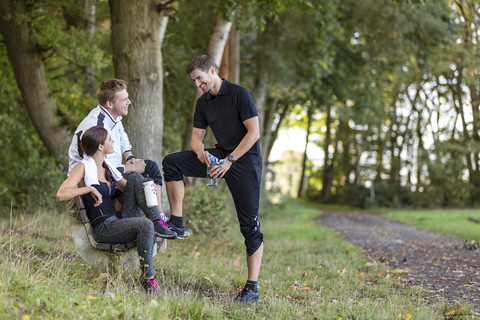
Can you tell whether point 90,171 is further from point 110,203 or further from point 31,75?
point 31,75

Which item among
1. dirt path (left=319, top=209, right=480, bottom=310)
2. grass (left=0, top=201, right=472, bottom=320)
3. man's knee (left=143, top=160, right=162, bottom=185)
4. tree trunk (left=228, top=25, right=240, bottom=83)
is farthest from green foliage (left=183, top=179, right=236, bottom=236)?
tree trunk (left=228, top=25, right=240, bottom=83)

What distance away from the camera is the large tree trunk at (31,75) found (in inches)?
398

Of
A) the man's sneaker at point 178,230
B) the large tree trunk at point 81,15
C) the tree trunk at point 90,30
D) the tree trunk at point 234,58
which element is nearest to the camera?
the man's sneaker at point 178,230

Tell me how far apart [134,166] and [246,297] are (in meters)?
1.78

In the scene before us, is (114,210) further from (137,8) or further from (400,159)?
(400,159)

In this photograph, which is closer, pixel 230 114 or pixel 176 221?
pixel 230 114

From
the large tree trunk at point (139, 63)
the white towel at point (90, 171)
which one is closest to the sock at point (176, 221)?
the white towel at point (90, 171)

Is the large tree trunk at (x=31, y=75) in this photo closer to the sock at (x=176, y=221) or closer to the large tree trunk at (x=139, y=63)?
the large tree trunk at (x=139, y=63)

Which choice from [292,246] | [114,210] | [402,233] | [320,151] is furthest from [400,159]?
[114,210]

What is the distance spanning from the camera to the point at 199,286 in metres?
5.87

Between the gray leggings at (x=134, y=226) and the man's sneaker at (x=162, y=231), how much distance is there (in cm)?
6

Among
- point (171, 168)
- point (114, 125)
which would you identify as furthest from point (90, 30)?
point (171, 168)

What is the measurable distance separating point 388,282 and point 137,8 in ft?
17.4

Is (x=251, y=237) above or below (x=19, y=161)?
below
